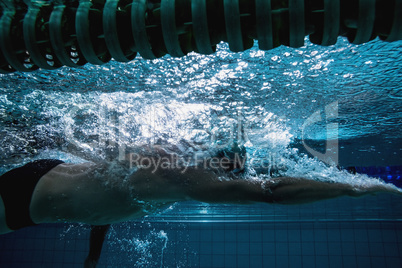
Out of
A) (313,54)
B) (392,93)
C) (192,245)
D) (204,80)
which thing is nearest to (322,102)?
(392,93)

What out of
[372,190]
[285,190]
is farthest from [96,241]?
[372,190]

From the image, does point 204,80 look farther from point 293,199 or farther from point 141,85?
point 293,199

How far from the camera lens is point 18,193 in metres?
2.88

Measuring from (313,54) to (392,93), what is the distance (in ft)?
7.37

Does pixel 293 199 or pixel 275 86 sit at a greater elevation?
pixel 275 86

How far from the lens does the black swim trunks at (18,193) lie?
2.85 meters

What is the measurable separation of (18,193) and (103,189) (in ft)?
2.76

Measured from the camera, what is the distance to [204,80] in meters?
3.97

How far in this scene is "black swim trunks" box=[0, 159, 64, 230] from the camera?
2.85m

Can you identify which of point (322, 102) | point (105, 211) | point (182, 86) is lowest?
point (105, 211)

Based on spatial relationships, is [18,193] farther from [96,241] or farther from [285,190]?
[285,190]

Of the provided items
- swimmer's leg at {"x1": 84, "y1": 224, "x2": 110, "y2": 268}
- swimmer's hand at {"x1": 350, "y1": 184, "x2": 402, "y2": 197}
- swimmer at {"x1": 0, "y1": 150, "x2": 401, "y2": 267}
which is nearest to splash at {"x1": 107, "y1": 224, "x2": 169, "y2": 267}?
swimmer's leg at {"x1": 84, "y1": 224, "x2": 110, "y2": 268}

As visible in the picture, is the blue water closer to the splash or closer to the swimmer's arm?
the swimmer's arm

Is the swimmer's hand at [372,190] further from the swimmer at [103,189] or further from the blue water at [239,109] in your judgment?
the blue water at [239,109]
